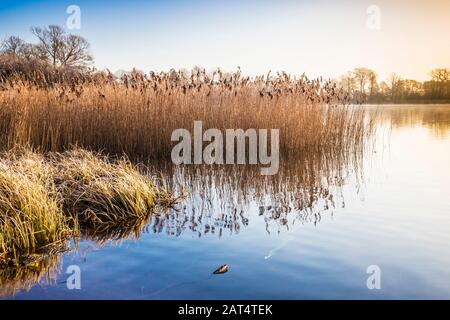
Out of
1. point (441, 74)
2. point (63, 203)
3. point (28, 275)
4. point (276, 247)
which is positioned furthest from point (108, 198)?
point (441, 74)

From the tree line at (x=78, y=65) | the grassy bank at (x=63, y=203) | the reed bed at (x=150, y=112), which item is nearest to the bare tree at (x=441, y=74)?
the tree line at (x=78, y=65)

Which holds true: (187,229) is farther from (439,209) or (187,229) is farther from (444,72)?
(444,72)

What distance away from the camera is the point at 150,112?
32.7 feet

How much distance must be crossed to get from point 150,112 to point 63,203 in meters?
4.35

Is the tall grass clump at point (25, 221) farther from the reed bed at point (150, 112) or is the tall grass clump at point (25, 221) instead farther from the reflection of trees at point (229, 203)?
the reed bed at point (150, 112)

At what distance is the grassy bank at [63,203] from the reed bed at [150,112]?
2.46 meters

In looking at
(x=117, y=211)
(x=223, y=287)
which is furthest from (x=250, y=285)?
(x=117, y=211)

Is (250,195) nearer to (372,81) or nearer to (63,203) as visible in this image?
(63,203)

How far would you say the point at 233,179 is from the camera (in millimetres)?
7949

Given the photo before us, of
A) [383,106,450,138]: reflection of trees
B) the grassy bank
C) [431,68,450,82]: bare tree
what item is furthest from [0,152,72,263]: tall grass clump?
[431,68,450,82]: bare tree

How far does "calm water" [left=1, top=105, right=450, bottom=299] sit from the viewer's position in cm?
379

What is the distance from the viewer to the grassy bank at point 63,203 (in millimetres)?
4617

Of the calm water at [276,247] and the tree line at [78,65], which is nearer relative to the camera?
the calm water at [276,247]
